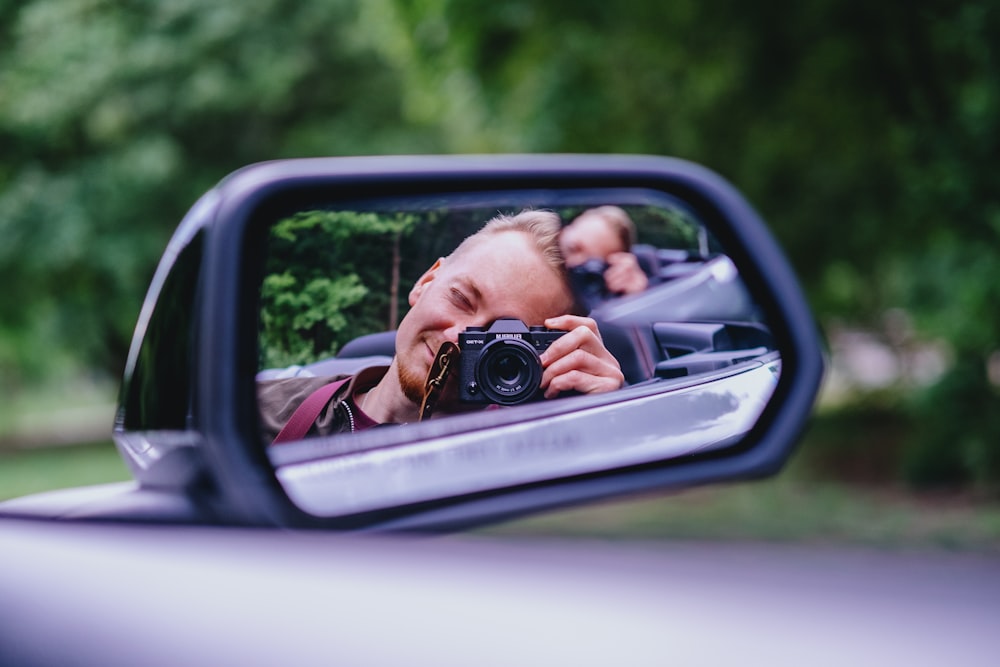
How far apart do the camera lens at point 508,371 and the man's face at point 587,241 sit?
0.29m

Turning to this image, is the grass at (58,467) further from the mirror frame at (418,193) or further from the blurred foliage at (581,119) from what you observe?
the mirror frame at (418,193)

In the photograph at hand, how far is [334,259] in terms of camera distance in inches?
75.2

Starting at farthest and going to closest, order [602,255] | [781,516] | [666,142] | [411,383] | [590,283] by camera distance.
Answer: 1. [781,516]
2. [666,142]
3. [602,255]
4. [590,283]
5. [411,383]

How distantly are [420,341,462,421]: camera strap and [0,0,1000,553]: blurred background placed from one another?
23.2ft

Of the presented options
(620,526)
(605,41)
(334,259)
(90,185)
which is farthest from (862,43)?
(90,185)

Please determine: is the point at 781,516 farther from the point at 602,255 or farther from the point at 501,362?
the point at 501,362

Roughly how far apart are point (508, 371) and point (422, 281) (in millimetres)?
271

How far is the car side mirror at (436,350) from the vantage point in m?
1.63

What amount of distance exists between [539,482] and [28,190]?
39.8ft

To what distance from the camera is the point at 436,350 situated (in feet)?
5.73

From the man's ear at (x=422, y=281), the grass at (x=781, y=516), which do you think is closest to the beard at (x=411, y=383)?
the man's ear at (x=422, y=281)

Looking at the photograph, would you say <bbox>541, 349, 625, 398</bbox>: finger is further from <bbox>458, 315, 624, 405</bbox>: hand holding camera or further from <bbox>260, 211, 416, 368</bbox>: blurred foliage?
<bbox>260, 211, 416, 368</bbox>: blurred foliage

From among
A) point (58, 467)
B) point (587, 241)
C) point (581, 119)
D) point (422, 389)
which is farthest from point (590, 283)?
point (58, 467)

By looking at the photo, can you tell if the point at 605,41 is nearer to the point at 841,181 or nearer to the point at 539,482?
the point at 841,181
